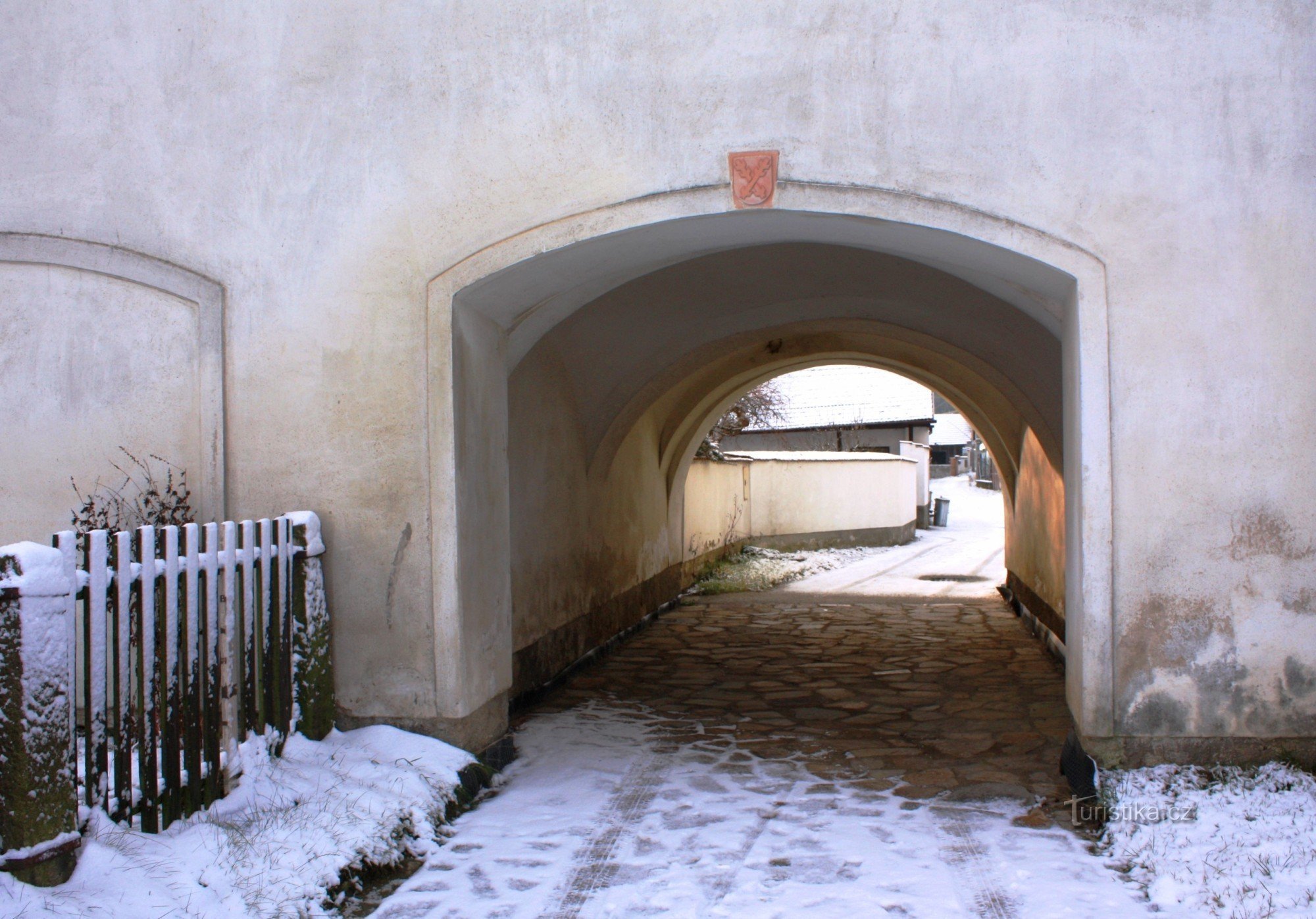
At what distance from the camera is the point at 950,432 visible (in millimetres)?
39938

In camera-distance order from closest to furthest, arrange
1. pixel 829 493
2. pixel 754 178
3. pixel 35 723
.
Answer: pixel 35 723, pixel 754 178, pixel 829 493

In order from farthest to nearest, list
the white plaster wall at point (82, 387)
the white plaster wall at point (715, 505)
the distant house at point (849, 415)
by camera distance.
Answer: the distant house at point (849, 415)
the white plaster wall at point (715, 505)
the white plaster wall at point (82, 387)

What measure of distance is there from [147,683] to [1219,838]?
3.70 metres

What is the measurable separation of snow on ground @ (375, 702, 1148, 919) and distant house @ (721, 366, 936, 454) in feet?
77.9

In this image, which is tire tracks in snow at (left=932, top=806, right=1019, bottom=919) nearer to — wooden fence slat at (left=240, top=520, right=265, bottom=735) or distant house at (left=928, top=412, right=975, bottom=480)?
wooden fence slat at (left=240, top=520, right=265, bottom=735)

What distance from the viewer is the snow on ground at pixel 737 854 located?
3.30m

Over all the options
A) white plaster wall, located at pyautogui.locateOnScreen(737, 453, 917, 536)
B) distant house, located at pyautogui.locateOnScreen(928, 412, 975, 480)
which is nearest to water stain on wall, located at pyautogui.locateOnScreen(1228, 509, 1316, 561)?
white plaster wall, located at pyautogui.locateOnScreen(737, 453, 917, 536)

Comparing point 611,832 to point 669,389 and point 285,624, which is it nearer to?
point 285,624

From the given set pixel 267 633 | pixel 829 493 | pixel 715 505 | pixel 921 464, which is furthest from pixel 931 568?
pixel 267 633

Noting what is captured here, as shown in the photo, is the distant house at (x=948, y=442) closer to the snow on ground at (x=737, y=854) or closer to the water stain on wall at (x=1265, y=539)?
the water stain on wall at (x=1265, y=539)

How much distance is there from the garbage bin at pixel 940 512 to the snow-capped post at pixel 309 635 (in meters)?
22.8

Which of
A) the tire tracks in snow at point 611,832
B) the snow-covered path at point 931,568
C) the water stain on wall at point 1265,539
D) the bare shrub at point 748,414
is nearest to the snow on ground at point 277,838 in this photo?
the tire tracks in snow at point 611,832

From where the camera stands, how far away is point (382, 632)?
457 cm

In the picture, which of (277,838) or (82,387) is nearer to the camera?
(277,838)
